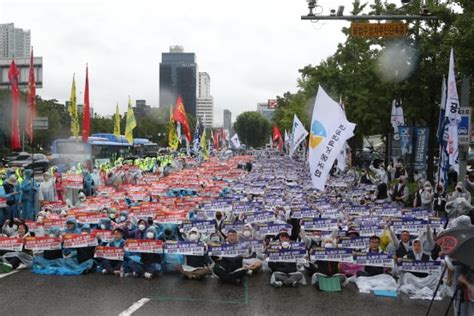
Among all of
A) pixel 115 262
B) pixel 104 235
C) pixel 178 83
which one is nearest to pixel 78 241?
pixel 104 235

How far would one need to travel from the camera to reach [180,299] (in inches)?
396

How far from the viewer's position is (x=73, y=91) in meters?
26.6

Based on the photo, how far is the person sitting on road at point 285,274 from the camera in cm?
1108

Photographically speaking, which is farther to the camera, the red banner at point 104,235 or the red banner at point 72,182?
the red banner at point 72,182

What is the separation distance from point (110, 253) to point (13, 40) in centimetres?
5314

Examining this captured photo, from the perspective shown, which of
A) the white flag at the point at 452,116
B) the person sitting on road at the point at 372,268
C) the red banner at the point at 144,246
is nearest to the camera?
the person sitting on road at the point at 372,268

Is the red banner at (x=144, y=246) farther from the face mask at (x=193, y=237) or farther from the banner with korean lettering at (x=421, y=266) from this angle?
the banner with korean lettering at (x=421, y=266)

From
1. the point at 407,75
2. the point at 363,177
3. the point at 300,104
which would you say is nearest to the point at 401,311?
the point at 407,75

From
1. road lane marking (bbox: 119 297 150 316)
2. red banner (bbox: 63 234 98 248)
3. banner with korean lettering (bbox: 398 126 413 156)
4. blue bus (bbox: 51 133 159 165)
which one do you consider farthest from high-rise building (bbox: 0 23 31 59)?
road lane marking (bbox: 119 297 150 316)

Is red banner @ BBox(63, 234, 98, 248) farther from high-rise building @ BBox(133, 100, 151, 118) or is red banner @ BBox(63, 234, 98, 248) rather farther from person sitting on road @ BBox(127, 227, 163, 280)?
high-rise building @ BBox(133, 100, 151, 118)

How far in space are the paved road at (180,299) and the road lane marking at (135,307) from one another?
8 centimetres

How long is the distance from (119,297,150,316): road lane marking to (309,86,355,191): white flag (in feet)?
18.4

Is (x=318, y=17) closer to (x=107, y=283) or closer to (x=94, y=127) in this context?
(x=107, y=283)

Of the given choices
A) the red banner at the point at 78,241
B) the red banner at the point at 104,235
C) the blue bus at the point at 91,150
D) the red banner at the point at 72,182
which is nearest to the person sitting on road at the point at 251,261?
the red banner at the point at 104,235
